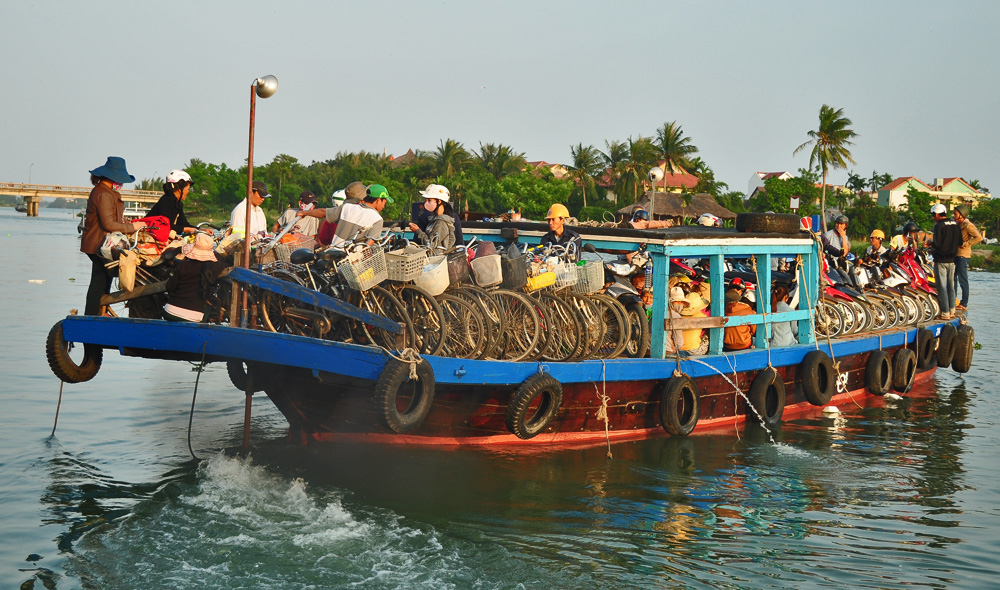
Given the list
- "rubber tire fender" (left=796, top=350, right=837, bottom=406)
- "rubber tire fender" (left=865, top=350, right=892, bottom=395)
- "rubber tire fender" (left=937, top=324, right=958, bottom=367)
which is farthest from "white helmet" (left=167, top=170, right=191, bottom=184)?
"rubber tire fender" (left=937, top=324, right=958, bottom=367)

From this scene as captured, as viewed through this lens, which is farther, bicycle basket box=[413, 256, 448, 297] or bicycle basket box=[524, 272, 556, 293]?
bicycle basket box=[524, 272, 556, 293]

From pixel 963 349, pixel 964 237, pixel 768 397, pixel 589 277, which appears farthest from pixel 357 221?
pixel 963 349

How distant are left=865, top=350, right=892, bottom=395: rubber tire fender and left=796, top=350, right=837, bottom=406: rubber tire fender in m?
1.43

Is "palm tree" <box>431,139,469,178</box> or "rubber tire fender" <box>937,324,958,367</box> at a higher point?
"palm tree" <box>431,139,469,178</box>

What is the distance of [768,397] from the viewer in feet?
33.9

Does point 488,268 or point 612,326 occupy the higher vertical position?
point 488,268

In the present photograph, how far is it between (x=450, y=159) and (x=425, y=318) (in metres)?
69.5

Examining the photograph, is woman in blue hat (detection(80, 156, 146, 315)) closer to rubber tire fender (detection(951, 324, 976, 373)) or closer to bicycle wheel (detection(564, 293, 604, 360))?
bicycle wheel (detection(564, 293, 604, 360))

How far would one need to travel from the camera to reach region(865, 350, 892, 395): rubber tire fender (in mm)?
11938

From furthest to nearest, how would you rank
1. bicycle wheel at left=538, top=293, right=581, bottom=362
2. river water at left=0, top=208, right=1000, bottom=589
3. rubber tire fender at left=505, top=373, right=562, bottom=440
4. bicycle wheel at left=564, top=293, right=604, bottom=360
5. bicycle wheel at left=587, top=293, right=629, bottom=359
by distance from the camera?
bicycle wheel at left=587, top=293, right=629, bottom=359, bicycle wheel at left=564, top=293, right=604, bottom=360, bicycle wheel at left=538, top=293, right=581, bottom=362, rubber tire fender at left=505, top=373, right=562, bottom=440, river water at left=0, top=208, right=1000, bottom=589

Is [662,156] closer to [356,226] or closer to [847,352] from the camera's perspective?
[847,352]

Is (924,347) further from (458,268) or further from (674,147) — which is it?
(674,147)

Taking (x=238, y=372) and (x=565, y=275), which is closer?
(x=565, y=275)

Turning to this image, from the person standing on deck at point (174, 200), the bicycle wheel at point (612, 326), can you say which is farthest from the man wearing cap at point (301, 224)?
the bicycle wheel at point (612, 326)
